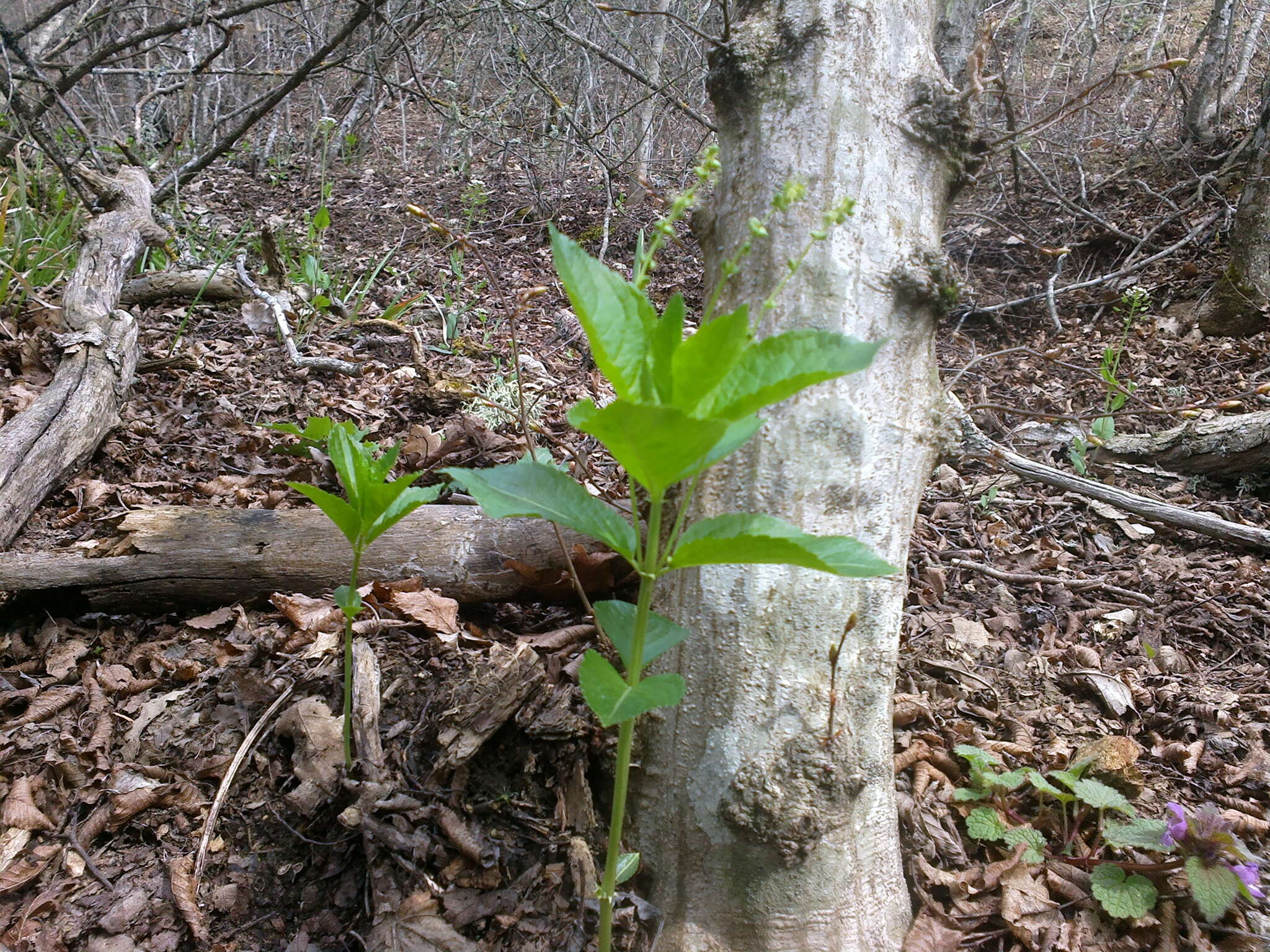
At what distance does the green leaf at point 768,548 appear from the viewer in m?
0.87

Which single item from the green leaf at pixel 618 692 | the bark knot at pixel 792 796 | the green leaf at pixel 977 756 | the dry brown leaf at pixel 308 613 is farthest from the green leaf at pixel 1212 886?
the dry brown leaf at pixel 308 613

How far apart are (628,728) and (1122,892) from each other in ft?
3.84

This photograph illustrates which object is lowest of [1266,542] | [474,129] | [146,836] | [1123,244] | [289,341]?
[146,836]

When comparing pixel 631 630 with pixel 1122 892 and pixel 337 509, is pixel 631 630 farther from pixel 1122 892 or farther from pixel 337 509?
pixel 1122 892

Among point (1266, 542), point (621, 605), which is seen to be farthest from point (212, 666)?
point (1266, 542)

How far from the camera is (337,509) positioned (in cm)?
144

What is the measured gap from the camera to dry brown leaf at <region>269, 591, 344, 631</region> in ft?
6.63

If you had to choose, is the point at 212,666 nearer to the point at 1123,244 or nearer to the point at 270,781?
the point at 270,781

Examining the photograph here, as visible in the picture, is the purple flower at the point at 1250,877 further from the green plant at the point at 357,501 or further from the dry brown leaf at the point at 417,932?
the green plant at the point at 357,501

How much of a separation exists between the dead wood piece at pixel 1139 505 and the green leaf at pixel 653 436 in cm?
235

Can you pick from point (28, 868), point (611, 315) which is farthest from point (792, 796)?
point (28, 868)

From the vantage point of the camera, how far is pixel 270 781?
1.66m

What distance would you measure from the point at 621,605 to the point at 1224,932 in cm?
141

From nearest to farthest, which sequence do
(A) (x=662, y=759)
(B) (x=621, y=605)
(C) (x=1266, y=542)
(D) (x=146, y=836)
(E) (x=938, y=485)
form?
(B) (x=621, y=605) → (A) (x=662, y=759) → (D) (x=146, y=836) → (C) (x=1266, y=542) → (E) (x=938, y=485)
